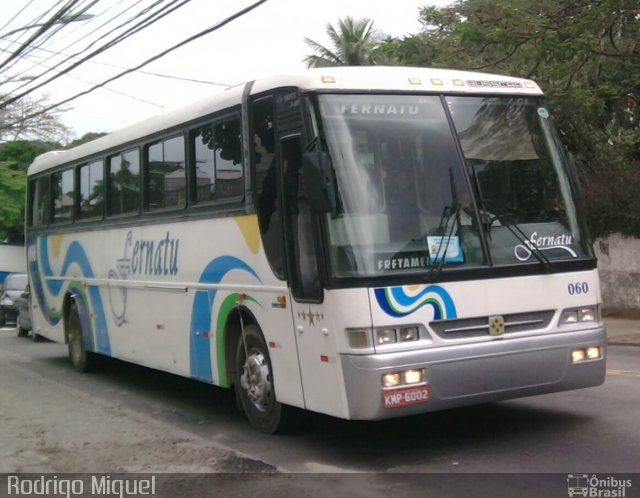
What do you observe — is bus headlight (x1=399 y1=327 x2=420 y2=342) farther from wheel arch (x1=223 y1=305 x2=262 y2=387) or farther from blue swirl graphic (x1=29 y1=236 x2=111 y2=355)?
blue swirl graphic (x1=29 y1=236 x2=111 y2=355)

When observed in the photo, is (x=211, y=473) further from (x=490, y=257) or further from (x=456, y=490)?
(x=490, y=257)

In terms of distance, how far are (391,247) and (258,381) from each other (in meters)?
2.10

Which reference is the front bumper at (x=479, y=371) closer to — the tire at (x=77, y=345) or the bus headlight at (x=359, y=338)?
the bus headlight at (x=359, y=338)

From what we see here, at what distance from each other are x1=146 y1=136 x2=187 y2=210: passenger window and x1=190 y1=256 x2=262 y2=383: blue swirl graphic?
1.00 meters

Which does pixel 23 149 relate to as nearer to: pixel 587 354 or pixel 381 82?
pixel 381 82

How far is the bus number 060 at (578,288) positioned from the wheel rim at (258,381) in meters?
2.68

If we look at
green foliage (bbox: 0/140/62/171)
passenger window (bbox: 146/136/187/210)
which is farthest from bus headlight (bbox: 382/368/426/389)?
green foliage (bbox: 0/140/62/171)

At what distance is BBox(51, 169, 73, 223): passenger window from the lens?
1295cm

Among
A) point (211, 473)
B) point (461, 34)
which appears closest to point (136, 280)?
point (211, 473)

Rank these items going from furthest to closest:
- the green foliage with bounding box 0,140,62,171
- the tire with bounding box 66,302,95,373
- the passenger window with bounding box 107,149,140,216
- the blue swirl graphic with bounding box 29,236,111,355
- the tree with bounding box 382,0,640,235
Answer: the green foliage with bounding box 0,140,62,171 → the tree with bounding box 382,0,640,235 → the tire with bounding box 66,302,95,373 → the blue swirl graphic with bounding box 29,236,111,355 → the passenger window with bounding box 107,149,140,216

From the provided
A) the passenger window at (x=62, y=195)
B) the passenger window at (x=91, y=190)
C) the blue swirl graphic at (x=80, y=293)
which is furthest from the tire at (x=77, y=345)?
the passenger window at (x=91, y=190)

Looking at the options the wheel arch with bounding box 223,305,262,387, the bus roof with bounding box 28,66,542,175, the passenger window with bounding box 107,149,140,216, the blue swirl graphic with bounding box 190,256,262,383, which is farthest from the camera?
the passenger window with bounding box 107,149,140,216

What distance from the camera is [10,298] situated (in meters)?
25.5

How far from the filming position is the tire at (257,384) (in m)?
7.58
